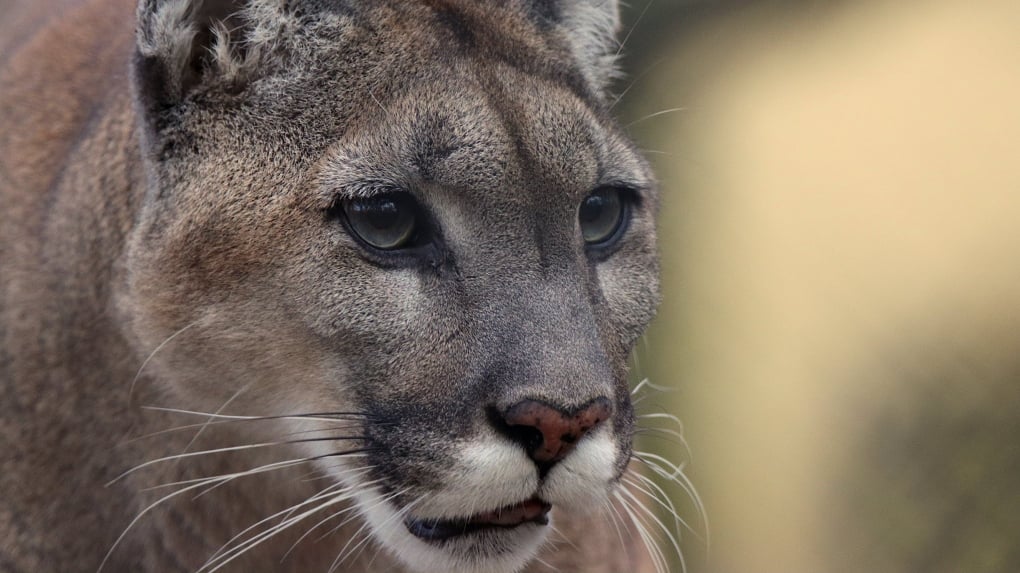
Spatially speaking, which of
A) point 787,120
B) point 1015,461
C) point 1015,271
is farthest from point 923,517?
point 787,120

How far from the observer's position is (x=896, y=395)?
5871 millimetres

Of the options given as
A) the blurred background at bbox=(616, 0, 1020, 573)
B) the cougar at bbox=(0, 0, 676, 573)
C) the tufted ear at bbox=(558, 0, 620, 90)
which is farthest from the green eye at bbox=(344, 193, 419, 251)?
the blurred background at bbox=(616, 0, 1020, 573)

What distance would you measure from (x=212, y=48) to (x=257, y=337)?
69cm

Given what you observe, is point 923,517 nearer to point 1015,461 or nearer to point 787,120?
point 1015,461

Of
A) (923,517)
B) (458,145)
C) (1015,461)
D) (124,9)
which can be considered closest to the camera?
(458,145)

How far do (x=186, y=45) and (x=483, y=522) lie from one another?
1.28 metres

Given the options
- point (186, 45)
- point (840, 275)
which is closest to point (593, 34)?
point (186, 45)

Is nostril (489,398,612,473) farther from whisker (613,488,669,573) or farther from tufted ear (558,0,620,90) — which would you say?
tufted ear (558,0,620,90)

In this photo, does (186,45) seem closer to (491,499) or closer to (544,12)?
(544,12)

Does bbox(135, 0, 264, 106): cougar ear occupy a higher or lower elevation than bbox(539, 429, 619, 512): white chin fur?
higher

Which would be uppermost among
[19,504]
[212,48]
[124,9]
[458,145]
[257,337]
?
[124,9]

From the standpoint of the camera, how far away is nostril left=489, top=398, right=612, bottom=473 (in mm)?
2609

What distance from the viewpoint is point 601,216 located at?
3326 mm

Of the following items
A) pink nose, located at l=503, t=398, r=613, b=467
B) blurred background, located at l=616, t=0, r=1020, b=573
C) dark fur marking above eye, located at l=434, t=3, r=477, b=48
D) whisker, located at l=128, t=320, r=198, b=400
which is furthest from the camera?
blurred background, located at l=616, t=0, r=1020, b=573
